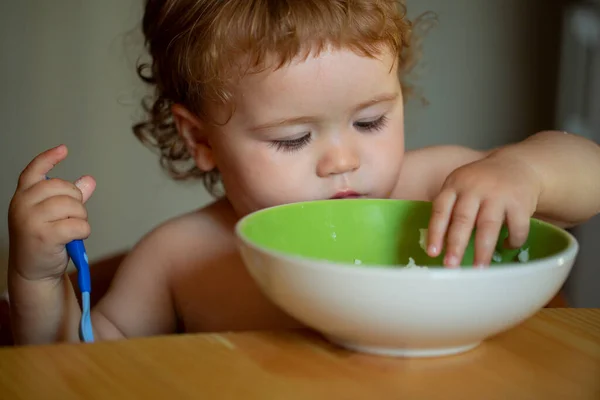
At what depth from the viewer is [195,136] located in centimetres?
104

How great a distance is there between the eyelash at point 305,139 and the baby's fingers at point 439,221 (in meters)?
0.23

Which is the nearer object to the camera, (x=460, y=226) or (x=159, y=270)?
(x=460, y=226)

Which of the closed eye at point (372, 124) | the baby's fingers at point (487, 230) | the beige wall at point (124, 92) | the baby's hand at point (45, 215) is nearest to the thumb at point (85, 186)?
the baby's hand at point (45, 215)

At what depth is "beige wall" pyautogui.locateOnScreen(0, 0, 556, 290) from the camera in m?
1.76

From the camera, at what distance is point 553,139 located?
0.94 meters

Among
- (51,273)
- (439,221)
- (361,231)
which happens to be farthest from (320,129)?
(51,273)

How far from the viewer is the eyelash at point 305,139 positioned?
861mm

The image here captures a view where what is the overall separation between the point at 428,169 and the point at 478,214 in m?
0.48

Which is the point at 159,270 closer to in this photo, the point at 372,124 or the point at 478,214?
the point at 372,124

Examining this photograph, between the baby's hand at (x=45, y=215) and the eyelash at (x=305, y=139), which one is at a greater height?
the eyelash at (x=305, y=139)

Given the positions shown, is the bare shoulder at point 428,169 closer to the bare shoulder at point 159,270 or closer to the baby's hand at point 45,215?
the bare shoulder at point 159,270

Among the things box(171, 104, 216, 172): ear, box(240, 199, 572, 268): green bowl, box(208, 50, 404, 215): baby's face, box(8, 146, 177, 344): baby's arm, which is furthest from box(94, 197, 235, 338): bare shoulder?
box(240, 199, 572, 268): green bowl

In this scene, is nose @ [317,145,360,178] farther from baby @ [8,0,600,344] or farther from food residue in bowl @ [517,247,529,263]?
food residue in bowl @ [517,247,529,263]

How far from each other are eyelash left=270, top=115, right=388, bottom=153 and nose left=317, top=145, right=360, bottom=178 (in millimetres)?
34
